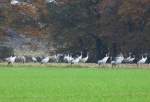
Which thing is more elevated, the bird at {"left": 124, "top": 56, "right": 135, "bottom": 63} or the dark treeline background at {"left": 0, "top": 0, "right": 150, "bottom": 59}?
the dark treeline background at {"left": 0, "top": 0, "right": 150, "bottom": 59}

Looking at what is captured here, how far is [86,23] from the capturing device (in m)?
55.7

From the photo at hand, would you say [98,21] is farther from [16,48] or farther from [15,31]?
[16,48]

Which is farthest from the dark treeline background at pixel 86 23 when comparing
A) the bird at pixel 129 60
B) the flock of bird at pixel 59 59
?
the flock of bird at pixel 59 59

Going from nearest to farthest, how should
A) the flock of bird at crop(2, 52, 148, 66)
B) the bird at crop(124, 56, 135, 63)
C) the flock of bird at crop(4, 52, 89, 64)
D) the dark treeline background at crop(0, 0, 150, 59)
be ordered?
the flock of bird at crop(2, 52, 148, 66) → the flock of bird at crop(4, 52, 89, 64) → the bird at crop(124, 56, 135, 63) → the dark treeline background at crop(0, 0, 150, 59)

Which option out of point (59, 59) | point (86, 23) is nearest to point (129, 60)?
point (86, 23)

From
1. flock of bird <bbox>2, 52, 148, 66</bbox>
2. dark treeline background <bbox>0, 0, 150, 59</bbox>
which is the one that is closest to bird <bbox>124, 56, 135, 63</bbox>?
flock of bird <bbox>2, 52, 148, 66</bbox>

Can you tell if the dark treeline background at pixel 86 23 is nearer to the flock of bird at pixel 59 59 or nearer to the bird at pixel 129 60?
the bird at pixel 129 60

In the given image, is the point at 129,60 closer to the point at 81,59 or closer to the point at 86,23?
the point at 81,59

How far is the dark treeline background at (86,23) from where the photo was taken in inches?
2140

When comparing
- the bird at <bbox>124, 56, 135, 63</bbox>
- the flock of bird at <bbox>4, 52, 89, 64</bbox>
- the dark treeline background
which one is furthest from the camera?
the dark treeline background

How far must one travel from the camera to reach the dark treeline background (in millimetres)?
54344

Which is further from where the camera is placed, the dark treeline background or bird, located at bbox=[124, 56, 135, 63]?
the dark treeline background

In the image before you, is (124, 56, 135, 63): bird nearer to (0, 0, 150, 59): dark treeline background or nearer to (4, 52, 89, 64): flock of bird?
(0, 0, 150, 59): dark treeline background

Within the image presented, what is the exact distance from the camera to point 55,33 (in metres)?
57.2
